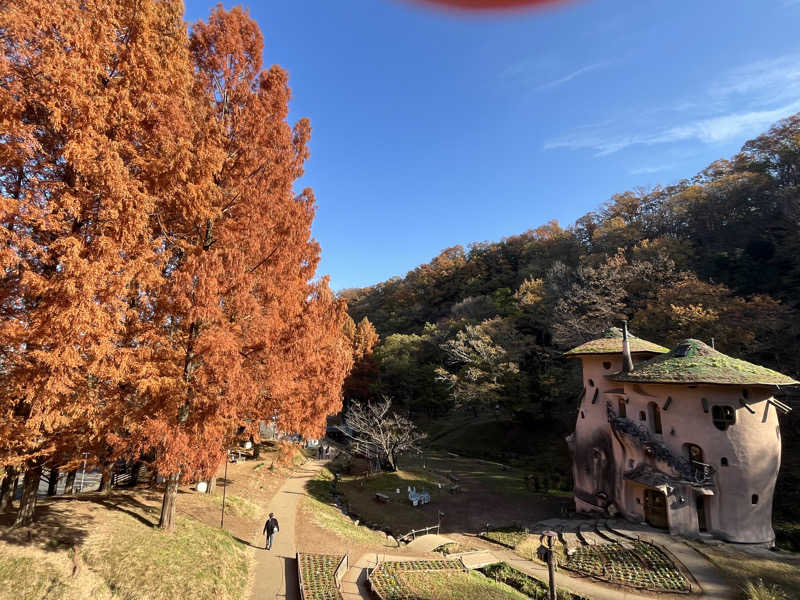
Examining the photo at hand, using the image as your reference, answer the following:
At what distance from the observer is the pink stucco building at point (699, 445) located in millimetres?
16188

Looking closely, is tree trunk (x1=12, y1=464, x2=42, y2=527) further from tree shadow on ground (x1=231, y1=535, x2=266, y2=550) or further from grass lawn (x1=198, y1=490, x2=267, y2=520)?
grass lawn (x1=198, y1=490, x2=267, y2=520)

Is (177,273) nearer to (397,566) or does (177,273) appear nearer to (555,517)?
(397,566)

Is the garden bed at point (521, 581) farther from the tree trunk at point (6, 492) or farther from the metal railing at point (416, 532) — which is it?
the tree trunk at point (6, 492)

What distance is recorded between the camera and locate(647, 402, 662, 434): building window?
18.7 m

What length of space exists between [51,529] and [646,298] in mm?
40104

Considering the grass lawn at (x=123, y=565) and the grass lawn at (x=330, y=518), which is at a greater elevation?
the grass lawn at (x=123, y=565)


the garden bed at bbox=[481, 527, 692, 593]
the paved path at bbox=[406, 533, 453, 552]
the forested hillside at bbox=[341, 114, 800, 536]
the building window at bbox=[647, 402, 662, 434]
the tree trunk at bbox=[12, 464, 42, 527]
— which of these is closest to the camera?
the tree trunk at bbox=[12, 464, 42, 527]

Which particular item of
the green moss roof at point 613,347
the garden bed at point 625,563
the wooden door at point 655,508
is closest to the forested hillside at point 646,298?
the green moss roof at point 613,347

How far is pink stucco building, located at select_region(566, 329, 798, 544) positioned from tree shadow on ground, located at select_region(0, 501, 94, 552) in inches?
798

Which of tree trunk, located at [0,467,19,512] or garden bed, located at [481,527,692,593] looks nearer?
tree trunk, located at [0,467,19,512]

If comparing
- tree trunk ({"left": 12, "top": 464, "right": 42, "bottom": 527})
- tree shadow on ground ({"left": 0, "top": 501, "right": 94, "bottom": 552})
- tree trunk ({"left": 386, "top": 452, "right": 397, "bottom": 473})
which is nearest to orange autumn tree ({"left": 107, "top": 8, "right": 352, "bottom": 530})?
tree shadow on ground ({"left": 0, "top": 501, "right": 94, "bottom": 552})

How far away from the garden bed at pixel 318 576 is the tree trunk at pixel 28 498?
6651mm

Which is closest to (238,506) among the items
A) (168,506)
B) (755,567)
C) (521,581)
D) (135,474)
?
(135,474)

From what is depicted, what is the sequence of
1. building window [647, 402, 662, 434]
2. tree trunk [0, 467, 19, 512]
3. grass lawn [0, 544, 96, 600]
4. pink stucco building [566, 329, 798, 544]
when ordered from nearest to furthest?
grass lawn [0, 544, 96, 600] < tree trunk [0, 467, 19, 512] < pink stucco building [566, 329, 798, 544] < building window [647, 402, 662, 434]
